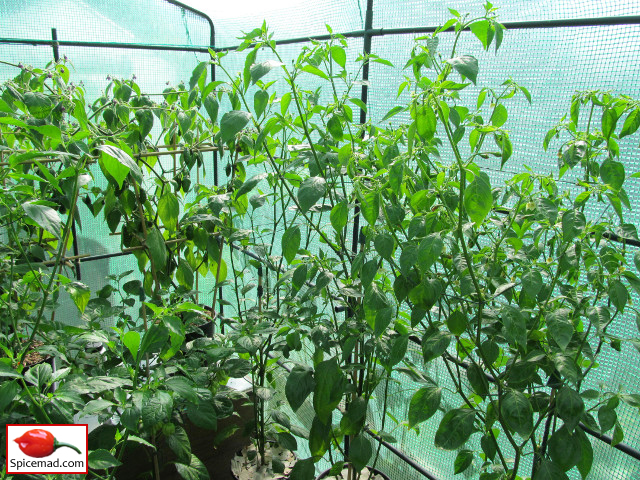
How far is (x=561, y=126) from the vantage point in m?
0.97

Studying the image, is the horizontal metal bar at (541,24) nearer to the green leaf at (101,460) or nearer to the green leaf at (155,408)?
the green leaf at (155,408)

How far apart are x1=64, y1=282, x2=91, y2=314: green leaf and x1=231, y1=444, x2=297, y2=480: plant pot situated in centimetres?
68

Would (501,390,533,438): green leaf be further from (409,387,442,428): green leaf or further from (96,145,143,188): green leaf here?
(96,145,143,188): green leaf

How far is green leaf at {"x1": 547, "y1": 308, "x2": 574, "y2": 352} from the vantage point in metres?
0.81

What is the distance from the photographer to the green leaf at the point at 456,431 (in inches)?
36.4

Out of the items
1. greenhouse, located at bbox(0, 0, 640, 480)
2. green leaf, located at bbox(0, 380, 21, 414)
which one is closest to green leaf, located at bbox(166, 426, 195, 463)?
greenhouse, located at bbox(0, 0, 640, 480)

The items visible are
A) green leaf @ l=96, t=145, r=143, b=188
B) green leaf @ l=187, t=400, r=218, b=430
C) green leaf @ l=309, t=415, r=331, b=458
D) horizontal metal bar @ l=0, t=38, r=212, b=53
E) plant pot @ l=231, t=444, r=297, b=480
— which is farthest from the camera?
horizontal metal bar @ l=0, t=38, r=212, b=53

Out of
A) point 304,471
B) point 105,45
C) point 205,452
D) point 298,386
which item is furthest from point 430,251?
point 105,45

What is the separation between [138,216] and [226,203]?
31cm

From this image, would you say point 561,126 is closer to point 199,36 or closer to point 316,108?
point 316,108

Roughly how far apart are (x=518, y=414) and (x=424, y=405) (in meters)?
0.18

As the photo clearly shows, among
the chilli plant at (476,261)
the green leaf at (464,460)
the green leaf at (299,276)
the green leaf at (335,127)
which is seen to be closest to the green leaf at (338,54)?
the chilli plant at (476,261)

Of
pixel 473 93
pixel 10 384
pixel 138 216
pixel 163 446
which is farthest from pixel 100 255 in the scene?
pixel 473 93

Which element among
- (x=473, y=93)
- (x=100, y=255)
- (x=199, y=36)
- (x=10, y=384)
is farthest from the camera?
(x=199, y=36)
